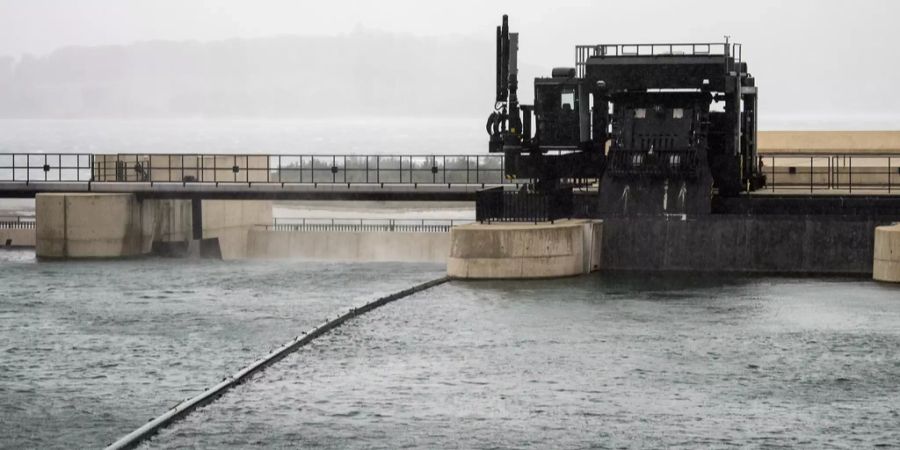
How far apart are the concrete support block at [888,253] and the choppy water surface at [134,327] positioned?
1153 cm

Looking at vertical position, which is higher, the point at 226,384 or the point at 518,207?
the point at 518,207

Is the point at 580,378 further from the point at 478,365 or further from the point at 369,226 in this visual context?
the point at 369,226

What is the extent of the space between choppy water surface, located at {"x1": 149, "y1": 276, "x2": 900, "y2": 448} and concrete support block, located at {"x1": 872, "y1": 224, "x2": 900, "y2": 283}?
2467mm

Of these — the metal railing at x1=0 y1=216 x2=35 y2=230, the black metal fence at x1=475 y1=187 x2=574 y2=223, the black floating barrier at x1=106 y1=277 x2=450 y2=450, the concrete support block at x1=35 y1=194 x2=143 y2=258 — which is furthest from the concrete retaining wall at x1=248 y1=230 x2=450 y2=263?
the black floating barrier at x1=106 y1=277 x2=450 y2=450

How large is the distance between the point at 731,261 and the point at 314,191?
18.3 meters

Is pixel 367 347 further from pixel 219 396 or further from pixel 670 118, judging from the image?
pixel 670 118

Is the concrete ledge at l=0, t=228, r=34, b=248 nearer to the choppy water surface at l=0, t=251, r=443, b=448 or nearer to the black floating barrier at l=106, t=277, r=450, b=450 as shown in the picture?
the choppy water surface at l=0, t=251, r=443, b=448

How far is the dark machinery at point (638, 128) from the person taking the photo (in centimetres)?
4034

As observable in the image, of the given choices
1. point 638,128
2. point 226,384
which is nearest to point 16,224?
point 638,128

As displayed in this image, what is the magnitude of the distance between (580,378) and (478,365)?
1949mm

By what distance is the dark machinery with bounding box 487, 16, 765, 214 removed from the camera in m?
40.3

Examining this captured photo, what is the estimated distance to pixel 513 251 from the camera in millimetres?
36094

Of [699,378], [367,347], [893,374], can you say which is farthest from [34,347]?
[893,374]

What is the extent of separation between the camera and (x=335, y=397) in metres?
20.3
